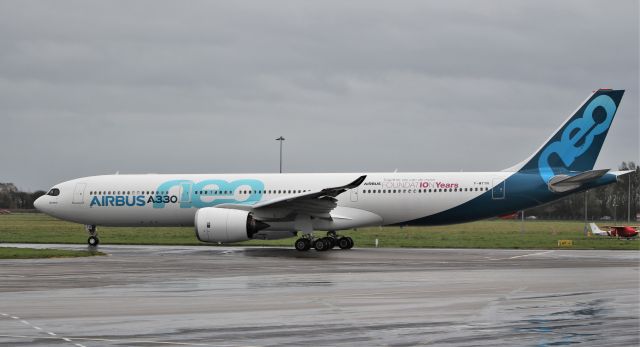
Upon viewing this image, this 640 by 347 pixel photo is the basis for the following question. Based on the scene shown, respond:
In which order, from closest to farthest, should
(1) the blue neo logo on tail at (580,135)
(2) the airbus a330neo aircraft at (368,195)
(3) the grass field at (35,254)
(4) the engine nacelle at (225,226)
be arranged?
(3) the grass field at (35,254) < (4) the engine nacelle at (225,226) < (2) the airbus a330neo aircraft at (368,195) < (1) the blue neo logo on tail at (580,135)

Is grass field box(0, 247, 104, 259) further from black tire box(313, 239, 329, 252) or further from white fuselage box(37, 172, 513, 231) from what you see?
black tire box(313, 239, 329, 252)

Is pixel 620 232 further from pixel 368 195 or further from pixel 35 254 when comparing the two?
pixel 35 254

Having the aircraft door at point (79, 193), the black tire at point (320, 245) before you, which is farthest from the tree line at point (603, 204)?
the black tire at point (320, 245)

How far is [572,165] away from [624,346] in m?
24.9

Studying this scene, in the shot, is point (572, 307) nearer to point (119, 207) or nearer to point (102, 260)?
point (102, 260)

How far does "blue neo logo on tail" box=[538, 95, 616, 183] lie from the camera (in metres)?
34.2

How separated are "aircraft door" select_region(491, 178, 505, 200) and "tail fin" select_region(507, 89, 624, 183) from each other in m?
1.38

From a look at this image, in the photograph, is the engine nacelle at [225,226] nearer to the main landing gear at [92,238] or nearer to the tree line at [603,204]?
the main landing gear at [92,238]

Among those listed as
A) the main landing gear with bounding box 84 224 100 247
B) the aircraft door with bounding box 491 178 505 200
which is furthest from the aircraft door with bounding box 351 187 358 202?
the main landing gear with bounding box 84 224 100 247

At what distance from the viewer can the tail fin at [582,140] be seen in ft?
112

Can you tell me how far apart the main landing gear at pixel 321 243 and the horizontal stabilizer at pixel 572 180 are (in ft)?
27.9

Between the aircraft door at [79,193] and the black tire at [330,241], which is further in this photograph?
the aircraft door at [79,193]

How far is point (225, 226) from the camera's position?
104 feet

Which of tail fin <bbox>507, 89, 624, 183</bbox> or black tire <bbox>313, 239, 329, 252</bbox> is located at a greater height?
tail fin <bbox>507, 89, 624, 183</bbox>
